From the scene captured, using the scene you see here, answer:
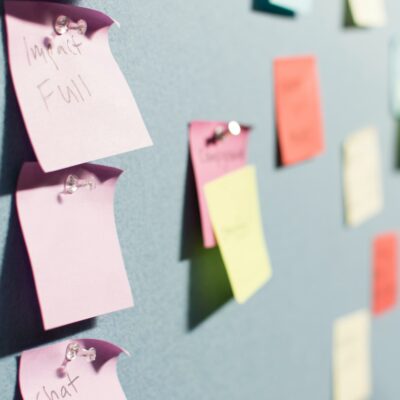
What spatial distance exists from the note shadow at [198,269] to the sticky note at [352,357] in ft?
0.73

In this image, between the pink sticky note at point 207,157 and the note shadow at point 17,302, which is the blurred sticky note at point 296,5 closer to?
the pink sticky note at point 207,157

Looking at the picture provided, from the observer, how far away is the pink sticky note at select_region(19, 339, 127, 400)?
0.37m

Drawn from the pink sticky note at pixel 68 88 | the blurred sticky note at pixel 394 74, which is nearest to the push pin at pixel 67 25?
the pink sticky note at pixel 68 88

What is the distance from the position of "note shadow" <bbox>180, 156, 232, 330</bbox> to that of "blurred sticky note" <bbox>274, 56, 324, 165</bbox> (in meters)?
0.13

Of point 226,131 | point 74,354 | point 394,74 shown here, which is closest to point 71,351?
point 74,354

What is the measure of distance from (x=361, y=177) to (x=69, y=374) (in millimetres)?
434

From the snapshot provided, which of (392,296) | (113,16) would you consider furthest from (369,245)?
(113,16)

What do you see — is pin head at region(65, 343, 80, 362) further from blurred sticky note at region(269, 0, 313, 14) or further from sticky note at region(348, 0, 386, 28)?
sticky note at region(348, 0, 386, 28)

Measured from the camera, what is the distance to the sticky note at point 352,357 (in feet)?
2.25

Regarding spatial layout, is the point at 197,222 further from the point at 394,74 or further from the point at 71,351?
the point at 394,74

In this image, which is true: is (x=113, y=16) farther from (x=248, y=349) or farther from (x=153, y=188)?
(x=248, y=349)

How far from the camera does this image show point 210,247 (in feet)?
1.62

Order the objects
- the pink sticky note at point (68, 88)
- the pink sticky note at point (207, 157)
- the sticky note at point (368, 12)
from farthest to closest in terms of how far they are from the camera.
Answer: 1. the sticky note at point (368, 12)
2. the pink sticky note at point (207, 157)
3. the pink sticky note at point (68, 88)

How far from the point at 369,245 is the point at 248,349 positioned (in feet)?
0.81
